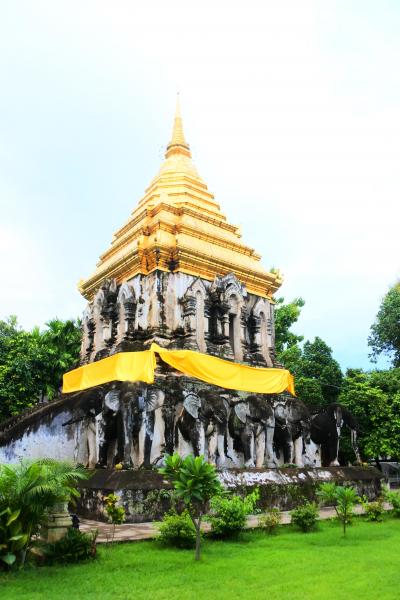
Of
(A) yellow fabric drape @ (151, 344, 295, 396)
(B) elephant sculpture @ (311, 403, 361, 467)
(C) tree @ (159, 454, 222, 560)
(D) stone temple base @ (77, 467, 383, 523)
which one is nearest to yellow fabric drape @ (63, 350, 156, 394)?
(A) yellow fabric drape @ (151, 344, 295, 396)

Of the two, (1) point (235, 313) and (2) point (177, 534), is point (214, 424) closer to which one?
(1) point (235, 313)

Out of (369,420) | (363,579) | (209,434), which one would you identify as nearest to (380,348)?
(369,420)

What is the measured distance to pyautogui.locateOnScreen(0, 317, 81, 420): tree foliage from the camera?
2409 centimetres

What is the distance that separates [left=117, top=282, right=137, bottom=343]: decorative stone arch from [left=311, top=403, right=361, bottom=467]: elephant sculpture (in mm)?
7015

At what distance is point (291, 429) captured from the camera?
53.9ft

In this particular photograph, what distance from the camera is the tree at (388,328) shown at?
32.1 meters

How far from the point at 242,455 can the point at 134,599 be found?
9955 mm

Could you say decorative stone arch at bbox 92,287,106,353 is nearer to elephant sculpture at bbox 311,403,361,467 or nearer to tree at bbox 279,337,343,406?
elephant sculpture at bbox 311,403,361,467

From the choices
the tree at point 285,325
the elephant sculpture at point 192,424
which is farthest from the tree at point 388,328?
the elephant sculpture at point 192,424

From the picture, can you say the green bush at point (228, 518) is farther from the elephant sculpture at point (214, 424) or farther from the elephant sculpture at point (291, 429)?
the elephant sculpture at point (291, 429)

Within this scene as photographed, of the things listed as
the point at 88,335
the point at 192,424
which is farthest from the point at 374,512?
the point at 88,335

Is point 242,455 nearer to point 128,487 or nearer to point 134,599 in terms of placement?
point 128,487

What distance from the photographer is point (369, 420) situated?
22.2 metres

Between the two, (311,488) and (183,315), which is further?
(183,315)
